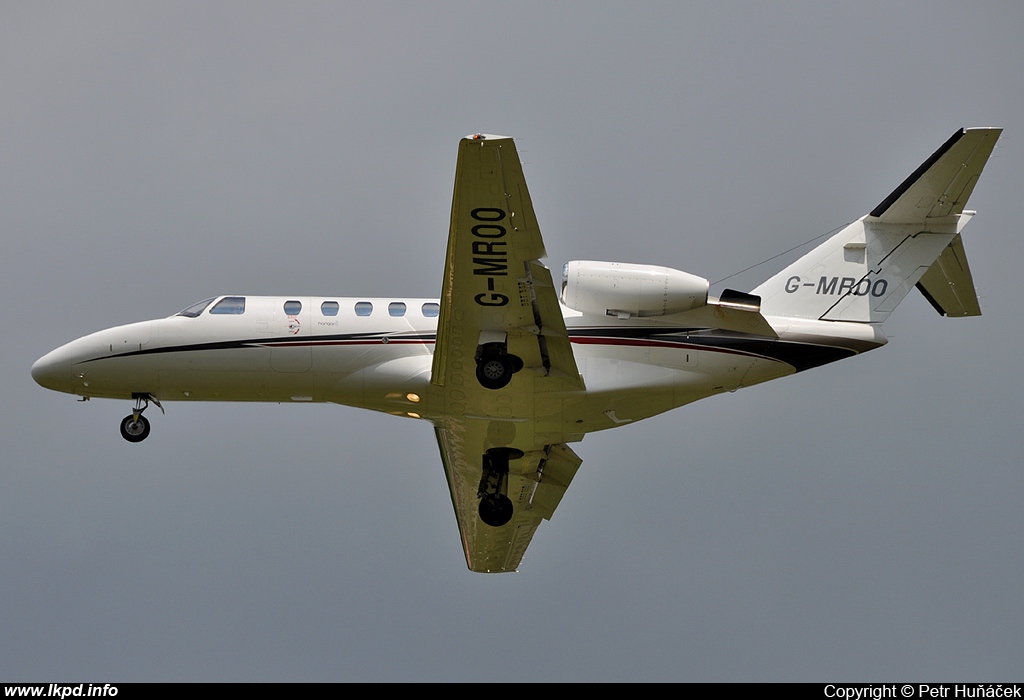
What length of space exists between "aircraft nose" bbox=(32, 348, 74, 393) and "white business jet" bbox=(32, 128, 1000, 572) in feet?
0.11

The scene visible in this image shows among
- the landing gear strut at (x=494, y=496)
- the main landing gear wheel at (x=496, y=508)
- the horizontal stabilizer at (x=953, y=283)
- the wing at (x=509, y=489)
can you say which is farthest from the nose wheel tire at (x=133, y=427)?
the horizontal stabilizer at (x=953, y=283)

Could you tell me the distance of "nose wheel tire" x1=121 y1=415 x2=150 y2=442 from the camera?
21.9 metres

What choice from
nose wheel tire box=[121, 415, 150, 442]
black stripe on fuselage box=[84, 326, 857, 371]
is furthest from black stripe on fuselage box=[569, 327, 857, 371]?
nose wheel tire box=[121, 415, 150, 442]

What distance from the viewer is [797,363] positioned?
2041 centimetres

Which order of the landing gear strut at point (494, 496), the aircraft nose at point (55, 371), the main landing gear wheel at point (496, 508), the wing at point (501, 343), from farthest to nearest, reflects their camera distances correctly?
the main landing gear wheel at point (496, 508) < the landing gear strut at point (494, 496) < the aircraft nose at point (55, 371) < the wing at point (501, 343)

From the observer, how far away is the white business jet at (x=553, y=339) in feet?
63.1

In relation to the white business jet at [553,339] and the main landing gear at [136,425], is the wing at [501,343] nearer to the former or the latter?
the white business jet at [553,339]

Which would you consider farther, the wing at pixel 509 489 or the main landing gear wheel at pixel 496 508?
the main landing gear wheel at pixel 496 508

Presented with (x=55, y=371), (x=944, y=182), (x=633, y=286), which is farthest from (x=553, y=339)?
(x=55, y=371)

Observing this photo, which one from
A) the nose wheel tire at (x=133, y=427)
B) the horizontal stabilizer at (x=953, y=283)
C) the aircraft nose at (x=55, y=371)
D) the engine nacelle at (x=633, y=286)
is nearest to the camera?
the engine nacelle at (x=633, y=286)

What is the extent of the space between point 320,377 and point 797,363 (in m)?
8.39

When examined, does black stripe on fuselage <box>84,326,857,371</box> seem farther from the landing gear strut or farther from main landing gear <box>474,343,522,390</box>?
the landing gear strut

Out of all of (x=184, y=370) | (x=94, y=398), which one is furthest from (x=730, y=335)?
(x=94, y=398)

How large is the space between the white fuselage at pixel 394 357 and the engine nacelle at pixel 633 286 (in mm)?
658
